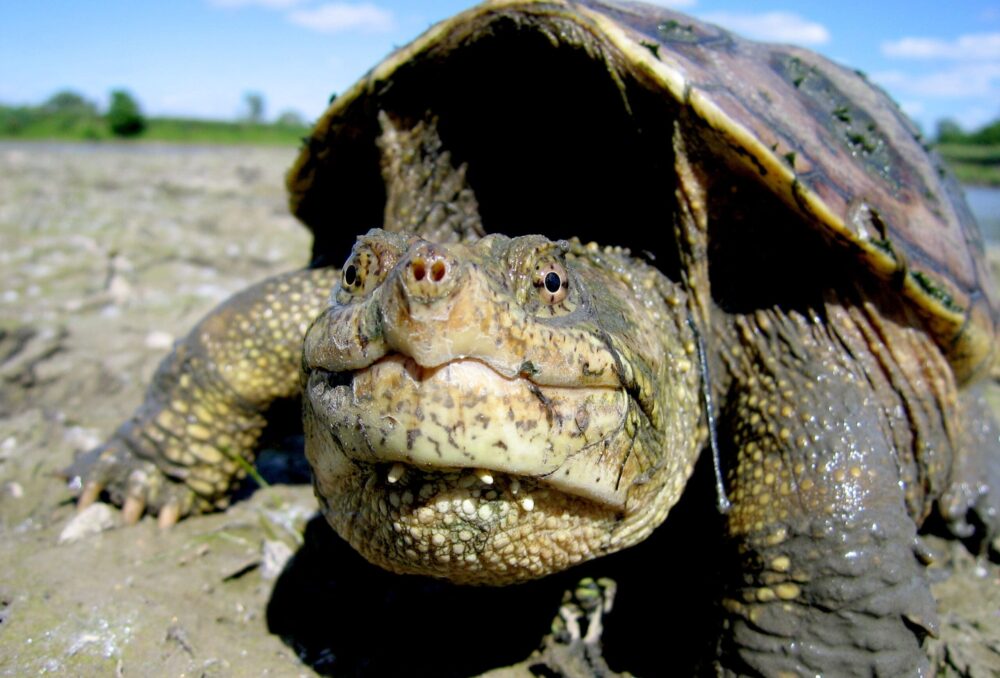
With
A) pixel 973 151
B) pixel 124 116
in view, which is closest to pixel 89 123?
pixel 124 116

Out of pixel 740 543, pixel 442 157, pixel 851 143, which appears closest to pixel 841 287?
pixel 851 143

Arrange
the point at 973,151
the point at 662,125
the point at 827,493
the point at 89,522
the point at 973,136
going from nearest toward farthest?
the point at 827,493, the point at 662,125, the point at 89,522, the point at 973,151, the point at 973,136

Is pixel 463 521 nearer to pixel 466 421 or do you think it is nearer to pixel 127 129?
pixel 466 421

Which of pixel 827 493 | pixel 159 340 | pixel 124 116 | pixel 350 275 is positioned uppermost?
pixel 124 116

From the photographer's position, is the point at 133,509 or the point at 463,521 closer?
the point at 463,521

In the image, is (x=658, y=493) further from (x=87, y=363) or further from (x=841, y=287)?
(x=87, y=363)

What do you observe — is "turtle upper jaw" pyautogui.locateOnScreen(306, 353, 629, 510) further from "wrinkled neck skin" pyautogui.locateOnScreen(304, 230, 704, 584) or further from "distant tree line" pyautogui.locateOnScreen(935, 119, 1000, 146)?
"distant tree line" pyautogui.locateOnScreen(935, 119, 1000, 146)
